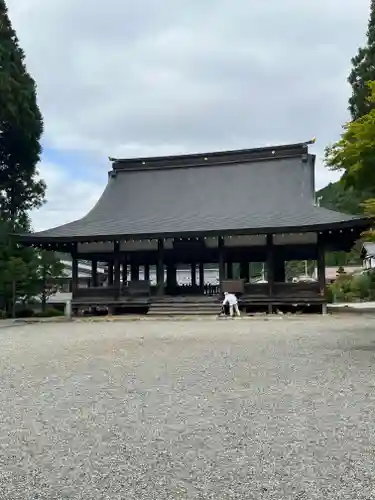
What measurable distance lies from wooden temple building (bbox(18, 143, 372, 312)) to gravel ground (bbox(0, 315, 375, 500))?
→ 27.5ft

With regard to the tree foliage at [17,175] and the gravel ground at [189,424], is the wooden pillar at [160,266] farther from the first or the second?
the gravel ground at [189,424]

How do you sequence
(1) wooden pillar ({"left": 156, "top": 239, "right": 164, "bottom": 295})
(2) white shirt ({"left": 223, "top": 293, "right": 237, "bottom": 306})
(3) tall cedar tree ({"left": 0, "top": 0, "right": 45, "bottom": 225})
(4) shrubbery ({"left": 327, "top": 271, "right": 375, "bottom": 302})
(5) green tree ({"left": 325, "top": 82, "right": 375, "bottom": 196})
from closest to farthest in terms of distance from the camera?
(5) green tree ({"left": 325, "top": 82, "right": 375, "bottom": 196}) < (2) white shirt ({"left": 223, "top": 293, "right": 237, "bottom": 306}) < (1) wooden pillar ({"left": 156, "top": 239, "right": 164, "bottom": 295}) < (3) tall cedar tree ({"left": 0, "top": 0, "right": 45, "bottom": 225}) < (4) shrubbery ({"left": 327, "top": 271, "right": 375, "bottom": 302})

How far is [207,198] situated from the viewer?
19.8 meters

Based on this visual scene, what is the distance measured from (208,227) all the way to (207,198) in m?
3.20

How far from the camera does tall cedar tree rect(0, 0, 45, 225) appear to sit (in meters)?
20.3

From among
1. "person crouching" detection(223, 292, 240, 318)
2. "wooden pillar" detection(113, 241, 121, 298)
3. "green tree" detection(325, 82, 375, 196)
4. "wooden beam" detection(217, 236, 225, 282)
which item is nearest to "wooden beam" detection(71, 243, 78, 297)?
"wooden pillar" detection(113, 241, 121, 298)

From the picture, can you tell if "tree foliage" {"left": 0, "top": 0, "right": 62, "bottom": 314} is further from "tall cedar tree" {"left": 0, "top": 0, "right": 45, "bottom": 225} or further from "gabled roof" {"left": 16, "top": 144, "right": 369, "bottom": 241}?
"gabled roof" {"left": 16, "top": 144, "right": 369, "bottom": 241}

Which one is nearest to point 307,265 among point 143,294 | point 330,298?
point 330,298

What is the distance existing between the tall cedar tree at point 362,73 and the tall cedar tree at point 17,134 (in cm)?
1310

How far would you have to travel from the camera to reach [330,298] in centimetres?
2892

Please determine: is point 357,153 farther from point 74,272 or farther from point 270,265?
point 74,272

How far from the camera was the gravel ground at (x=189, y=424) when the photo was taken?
Answer: 2.93 m

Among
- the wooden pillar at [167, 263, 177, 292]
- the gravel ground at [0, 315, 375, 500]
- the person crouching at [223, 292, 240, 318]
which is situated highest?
the wooden pillar at [167, 263, 177, 292]

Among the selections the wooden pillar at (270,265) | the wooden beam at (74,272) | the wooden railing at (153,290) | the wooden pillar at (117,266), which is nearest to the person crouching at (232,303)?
the wooden railing at (153,290)
